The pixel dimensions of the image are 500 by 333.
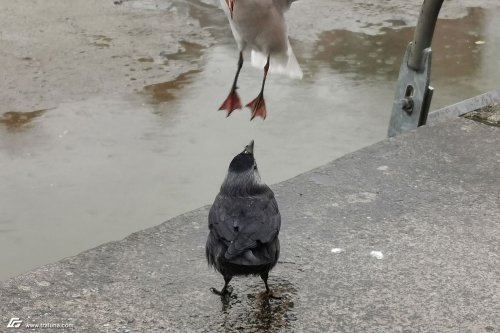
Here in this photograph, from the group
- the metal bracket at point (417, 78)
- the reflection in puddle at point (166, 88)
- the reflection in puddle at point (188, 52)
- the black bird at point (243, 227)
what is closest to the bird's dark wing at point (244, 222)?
the black bird at point (243, 227)

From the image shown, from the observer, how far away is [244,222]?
8.50ft

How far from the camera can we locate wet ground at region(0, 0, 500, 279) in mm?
4309

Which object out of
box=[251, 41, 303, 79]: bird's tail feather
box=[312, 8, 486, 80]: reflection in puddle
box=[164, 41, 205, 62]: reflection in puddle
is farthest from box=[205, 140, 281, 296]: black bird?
box=[164, 41, 205, 62]: reflection in puddle

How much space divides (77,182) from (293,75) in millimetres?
1834

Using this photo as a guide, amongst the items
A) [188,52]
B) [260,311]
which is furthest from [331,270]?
[188,52]

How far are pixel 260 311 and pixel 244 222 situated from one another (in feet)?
1.04

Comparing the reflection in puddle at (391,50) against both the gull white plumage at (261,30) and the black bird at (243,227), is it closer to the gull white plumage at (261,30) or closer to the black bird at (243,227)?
the gull white plumage at (261,30)

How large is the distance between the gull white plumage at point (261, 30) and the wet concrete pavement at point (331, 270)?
22.5 inches

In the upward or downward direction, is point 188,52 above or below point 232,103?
below

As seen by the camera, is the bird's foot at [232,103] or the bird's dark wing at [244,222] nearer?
the bird's dark wing at [244,222]

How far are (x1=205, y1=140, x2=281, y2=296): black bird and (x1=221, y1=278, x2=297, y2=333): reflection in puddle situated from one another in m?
0.05

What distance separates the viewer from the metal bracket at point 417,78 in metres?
3.82

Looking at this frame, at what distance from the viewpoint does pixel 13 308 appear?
2.64m

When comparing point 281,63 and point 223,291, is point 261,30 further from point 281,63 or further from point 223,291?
point 223,291
